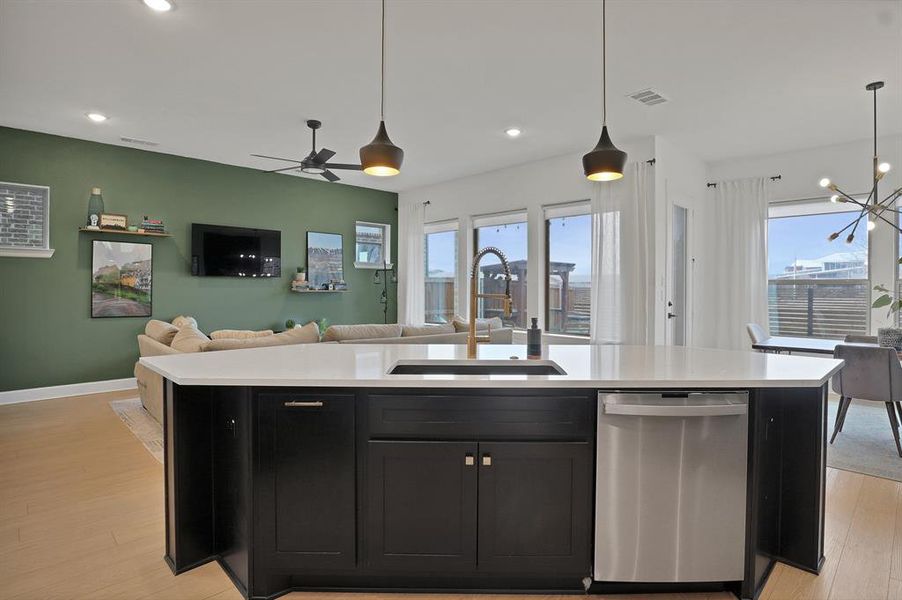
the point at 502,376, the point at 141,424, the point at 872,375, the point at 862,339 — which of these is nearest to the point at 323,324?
the point at 141,424

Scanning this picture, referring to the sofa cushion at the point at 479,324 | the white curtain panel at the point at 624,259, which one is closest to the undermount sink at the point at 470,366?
the sofa cushion at the point at 479,324

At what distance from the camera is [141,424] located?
4.30 m

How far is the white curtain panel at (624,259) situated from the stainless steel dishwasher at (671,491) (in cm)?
354

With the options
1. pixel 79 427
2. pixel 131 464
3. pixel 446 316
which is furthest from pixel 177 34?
pixel 446 316

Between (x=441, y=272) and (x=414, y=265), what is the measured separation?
17.9 inches

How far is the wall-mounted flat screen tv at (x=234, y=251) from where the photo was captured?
621cm

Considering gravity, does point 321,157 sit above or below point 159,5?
below

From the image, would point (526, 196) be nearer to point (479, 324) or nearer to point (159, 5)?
point (479, 324)

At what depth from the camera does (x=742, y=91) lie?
397 centimetres

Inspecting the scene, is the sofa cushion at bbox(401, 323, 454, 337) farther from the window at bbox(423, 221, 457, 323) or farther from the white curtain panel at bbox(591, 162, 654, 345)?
the window at bbox(423, 221, 457, 323)

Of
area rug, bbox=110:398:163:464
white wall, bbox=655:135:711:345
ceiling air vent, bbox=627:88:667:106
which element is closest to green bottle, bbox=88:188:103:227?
area rug, bbox=110:398:163:464

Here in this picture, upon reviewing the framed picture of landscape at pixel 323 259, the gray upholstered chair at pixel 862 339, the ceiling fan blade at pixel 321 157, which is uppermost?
the ceiling fan blade at pixel 321 157

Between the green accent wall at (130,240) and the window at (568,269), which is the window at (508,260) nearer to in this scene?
the window at (568,269)

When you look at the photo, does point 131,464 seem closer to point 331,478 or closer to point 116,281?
point 331,478
